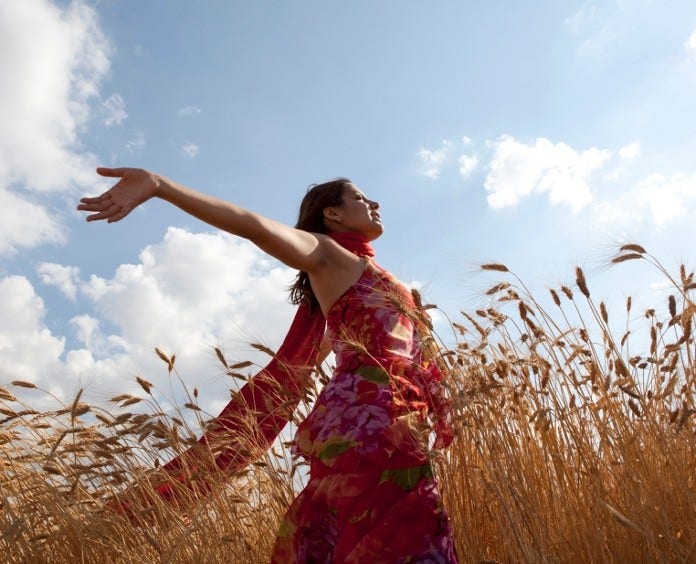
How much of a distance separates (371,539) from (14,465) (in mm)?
2524

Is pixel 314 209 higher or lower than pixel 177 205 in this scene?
higher

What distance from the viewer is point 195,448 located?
3115mm

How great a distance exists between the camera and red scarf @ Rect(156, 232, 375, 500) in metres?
3.04

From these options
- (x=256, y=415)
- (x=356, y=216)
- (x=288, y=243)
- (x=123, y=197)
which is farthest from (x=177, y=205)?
(x=256, y=415)

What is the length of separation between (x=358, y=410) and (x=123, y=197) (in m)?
0.91

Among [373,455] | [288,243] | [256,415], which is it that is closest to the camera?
[373,455]

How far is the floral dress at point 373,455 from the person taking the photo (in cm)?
197

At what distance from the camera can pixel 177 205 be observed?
2.06 meters

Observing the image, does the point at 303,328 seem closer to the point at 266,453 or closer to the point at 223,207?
the point at 266,453

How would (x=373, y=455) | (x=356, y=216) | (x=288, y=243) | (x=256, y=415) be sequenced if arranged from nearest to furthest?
(x=373, y=455) < (x=288, y=243) < (x=356, y=216) < (x=256, y=415)

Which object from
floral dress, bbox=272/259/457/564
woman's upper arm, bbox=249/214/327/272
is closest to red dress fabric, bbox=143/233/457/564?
floral dress, bbox=272/259/457/564

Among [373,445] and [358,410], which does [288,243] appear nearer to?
[358,410]

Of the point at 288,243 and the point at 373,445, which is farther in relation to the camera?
the point at 288,243

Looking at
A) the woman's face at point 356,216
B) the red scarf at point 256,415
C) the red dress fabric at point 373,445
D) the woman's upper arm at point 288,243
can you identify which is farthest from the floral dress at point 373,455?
the red scarf at point 256,415
